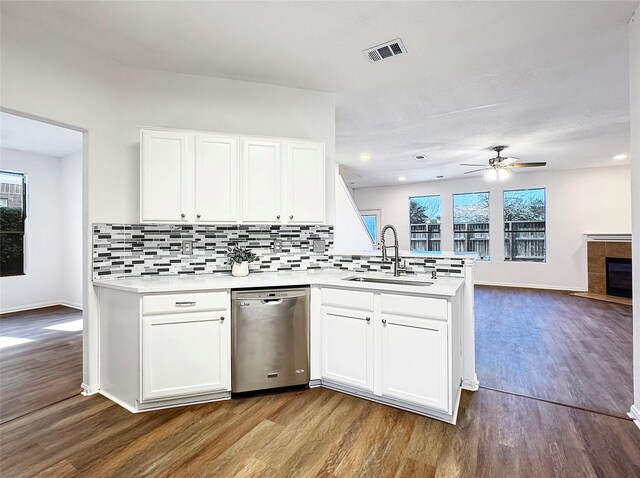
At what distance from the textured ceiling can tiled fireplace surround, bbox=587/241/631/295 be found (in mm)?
3422

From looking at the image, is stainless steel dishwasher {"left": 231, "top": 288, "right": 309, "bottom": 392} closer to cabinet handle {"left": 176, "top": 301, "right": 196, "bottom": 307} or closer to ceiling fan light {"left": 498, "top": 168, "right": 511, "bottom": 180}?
cabinet handle {"left": 176, "top": 301, "right": 196, "bottom": 307}

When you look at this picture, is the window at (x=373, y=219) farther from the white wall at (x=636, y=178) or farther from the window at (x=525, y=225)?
the white wall at (x=636, y=178)

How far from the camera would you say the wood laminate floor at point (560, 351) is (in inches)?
103

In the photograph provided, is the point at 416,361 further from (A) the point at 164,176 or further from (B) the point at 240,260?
(A) the point at 164,176

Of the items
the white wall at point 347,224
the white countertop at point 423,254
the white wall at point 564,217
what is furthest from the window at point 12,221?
the white wall at point 564,217

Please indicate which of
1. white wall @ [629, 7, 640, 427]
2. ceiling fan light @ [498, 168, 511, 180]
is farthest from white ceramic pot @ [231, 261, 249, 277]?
ceiling fan light @ [498, 168, 511, 180]

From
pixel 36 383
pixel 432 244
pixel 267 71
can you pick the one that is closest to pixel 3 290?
pixel 36 383

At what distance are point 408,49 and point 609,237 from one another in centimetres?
671

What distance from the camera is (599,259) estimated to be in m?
6.75

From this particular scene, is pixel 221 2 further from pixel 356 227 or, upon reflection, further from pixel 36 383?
pixel 36 383

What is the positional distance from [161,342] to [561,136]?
19.2 feet

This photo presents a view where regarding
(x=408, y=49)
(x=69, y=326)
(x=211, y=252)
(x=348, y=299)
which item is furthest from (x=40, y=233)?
(x=408, y=49)

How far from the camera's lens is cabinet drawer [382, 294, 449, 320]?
7.07ft

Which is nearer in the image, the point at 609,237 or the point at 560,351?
the point at 560,351
